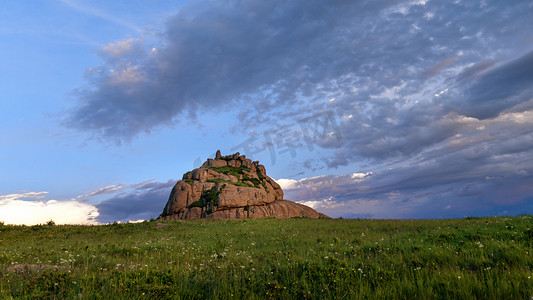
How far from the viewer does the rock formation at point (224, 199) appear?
2057 inches

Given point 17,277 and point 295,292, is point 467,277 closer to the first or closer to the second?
point 295,292

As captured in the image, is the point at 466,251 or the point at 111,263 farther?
the point at 111,263

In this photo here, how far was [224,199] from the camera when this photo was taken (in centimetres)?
5275

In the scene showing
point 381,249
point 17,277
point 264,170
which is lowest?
point 381,249

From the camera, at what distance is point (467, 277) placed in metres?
6.59

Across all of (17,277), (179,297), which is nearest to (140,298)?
(179,297)

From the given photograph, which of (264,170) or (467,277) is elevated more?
(264,170)

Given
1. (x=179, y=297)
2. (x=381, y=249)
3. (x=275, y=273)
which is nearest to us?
(x=179, y=297)

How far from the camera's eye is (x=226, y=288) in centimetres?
672

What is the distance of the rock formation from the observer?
52.2 m

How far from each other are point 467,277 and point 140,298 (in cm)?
775

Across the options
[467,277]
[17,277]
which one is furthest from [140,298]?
[467,277]

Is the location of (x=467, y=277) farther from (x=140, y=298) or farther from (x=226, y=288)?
(x=140, y=298)

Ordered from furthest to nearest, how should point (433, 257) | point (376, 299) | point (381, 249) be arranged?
point (381, 249)
point (433, 257)
point (376, 299)
